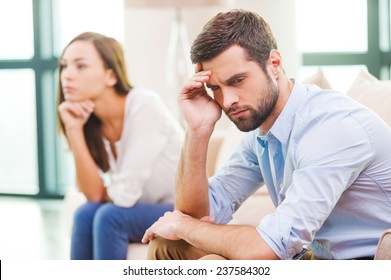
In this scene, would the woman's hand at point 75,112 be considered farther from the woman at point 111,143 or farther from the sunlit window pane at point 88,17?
the sunlit window pane at point 88,17

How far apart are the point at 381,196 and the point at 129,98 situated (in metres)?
1.01

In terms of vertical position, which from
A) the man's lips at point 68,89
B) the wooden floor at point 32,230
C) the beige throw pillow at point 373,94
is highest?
the beige throw pillow at point 373,94

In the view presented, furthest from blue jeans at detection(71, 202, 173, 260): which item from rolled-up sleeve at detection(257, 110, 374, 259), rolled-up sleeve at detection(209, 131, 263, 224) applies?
rolled-up sleeve at detection(257, 110, 374, 259)

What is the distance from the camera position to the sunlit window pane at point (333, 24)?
3.86m

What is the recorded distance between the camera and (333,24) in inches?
158

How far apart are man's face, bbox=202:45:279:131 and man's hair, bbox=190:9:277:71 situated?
12 mm

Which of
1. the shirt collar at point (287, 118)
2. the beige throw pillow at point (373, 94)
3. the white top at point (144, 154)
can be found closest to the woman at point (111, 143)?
the white top at point (144, 154)

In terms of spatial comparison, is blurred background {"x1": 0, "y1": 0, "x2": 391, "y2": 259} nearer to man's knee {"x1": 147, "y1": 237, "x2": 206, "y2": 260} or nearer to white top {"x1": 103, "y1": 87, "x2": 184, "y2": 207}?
white top {"x1": 103, "y1": 87, "x2": 184, "y2": 207}

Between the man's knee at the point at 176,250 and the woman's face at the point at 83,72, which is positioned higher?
the woman's face at the point at 83,72

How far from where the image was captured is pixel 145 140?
2.11 metres

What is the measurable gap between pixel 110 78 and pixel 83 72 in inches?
3.2

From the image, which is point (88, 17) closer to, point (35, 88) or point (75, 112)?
→ point (35, 88)
